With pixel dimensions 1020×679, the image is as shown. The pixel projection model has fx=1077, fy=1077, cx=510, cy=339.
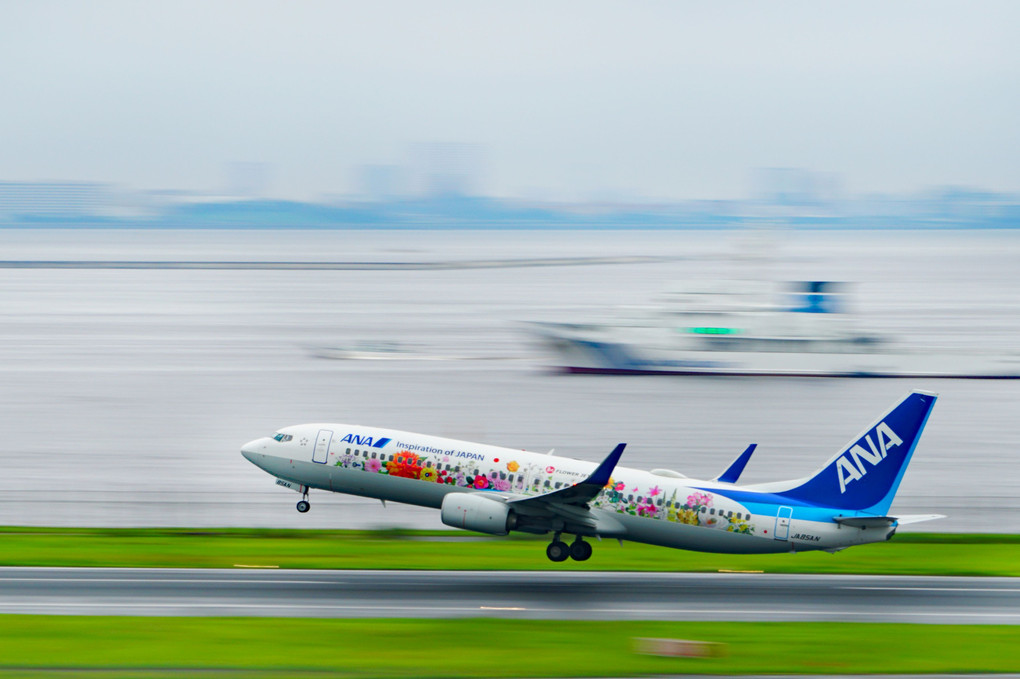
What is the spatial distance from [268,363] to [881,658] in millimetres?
112079

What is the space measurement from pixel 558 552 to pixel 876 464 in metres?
12.0

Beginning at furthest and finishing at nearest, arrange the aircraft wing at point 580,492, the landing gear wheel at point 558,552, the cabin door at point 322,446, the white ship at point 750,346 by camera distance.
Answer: the white ship at point 750,346 < the cabin door at point 322,446 < the landing gear wheel at point 558,552 < the aircraft wing at point 580,492

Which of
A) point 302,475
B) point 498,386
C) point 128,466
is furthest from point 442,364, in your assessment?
point 302,475

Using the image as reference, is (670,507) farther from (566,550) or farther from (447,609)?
(447,609)

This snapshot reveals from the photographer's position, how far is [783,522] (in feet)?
125

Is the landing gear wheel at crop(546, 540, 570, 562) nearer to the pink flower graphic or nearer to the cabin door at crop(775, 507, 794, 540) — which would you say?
the pink flower graphic

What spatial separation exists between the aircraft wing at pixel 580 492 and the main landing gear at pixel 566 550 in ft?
7.75

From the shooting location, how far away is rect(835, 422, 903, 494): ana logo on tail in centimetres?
3750

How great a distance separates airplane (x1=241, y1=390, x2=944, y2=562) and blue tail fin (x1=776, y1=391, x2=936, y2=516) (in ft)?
0.11

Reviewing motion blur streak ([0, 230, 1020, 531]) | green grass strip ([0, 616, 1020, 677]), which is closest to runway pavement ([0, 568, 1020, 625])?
green grass strip ([0, 616, 1020, 677])

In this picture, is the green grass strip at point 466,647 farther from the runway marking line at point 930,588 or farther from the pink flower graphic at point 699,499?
the pink flower graphic at point 699,499

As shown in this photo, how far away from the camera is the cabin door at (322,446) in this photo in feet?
143

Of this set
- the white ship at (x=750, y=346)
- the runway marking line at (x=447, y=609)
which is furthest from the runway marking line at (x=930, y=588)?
the white ship at (x=750, y=346)

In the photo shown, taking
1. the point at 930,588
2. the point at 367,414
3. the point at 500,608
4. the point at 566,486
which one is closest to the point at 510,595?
the point at 500,608
